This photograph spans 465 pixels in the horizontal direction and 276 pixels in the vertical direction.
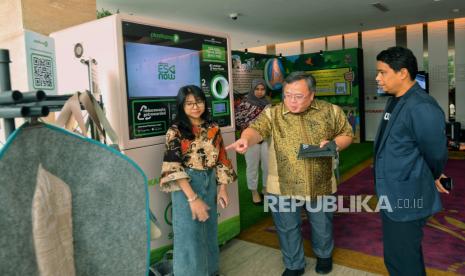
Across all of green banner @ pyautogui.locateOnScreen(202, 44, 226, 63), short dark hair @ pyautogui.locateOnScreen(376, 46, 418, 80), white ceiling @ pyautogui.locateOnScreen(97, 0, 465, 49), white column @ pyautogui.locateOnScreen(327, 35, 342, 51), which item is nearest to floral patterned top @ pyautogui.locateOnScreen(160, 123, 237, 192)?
green banner @ pyautogui.locateOnScreen(202, 44, 226, 63)

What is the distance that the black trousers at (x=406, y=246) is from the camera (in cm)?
184

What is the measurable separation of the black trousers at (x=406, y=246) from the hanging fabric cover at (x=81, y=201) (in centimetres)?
154

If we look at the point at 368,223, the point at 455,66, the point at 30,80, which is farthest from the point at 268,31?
the point at 30,80

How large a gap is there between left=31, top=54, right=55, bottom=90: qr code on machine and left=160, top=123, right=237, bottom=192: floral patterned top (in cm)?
73

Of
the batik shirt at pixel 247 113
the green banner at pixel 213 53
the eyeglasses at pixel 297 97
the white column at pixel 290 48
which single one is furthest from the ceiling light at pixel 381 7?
the eyeglasses at pixel 297 97

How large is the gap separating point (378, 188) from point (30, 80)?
1.76 m

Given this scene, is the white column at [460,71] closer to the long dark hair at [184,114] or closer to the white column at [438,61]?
the white column at [438,61]

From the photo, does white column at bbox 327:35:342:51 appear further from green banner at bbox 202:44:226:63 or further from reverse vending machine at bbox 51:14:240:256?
reverse vending machine at bbox 51:14:240:256

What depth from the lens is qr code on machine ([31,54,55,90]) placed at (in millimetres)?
1361

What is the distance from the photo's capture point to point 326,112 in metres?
2.37

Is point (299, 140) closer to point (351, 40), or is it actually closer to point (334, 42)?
point (351, 40)

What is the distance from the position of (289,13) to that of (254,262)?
5.31 m

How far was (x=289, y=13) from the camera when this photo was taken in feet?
22.4

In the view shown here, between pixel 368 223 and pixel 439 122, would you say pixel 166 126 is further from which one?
pixel 368 223
